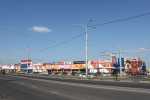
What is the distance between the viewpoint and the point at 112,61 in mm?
145750

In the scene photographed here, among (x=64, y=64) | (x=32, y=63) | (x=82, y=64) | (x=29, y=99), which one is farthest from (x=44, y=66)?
(x=29, y=99)

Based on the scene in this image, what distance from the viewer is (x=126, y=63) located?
13838 cm

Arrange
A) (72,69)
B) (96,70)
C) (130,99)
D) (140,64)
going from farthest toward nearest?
1. (72,69)
2. (96,70)
3. (140,64)
4. (130,99)

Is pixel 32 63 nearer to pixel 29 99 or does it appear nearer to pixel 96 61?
pixel 96 61

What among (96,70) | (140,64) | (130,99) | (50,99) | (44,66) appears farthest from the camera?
(44,66)

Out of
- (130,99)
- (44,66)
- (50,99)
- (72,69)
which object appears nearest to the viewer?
(130,99)

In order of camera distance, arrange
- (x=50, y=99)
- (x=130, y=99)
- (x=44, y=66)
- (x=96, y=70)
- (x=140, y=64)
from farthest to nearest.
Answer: (x=44, y=66)
(x=96, y=70)
(x=140, y=64)
(x=50, y=99)
(x=130, y=99)

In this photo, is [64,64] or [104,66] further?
[64,64]

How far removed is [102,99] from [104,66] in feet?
405

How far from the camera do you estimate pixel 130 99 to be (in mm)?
20703

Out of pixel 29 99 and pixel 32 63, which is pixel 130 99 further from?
pixel 32 63

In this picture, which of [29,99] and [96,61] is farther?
[96,61]

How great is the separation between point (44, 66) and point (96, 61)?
168 feet

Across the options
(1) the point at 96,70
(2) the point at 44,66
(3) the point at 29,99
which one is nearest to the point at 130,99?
(3) the point at 29,99
